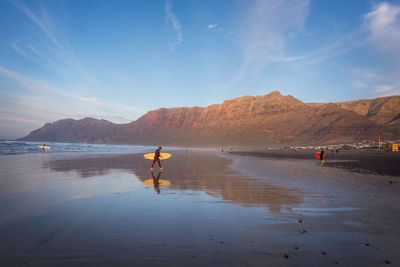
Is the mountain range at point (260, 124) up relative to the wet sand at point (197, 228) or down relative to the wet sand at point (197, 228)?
up

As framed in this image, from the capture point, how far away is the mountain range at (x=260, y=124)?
94812 millimetres

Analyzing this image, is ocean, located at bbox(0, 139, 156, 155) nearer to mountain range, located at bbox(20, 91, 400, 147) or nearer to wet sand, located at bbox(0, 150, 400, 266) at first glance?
wet sand, located at bbox(0, 150, 400, 266)

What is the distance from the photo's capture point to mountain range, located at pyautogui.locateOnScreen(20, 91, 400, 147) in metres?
94.8

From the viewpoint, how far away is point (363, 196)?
829cm

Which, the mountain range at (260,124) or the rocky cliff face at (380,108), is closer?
the mountain range at (260,124)

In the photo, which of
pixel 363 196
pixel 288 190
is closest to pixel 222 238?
pixel 288 190

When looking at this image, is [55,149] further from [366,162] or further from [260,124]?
[260,124]

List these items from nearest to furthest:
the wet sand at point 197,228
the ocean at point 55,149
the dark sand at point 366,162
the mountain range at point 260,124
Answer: the wet sand at point 197,228
the dark sand at point 366,162
the ocean at point 55,149
the mountain range at point 260,124

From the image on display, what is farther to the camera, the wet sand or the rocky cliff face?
Answer: the rocky cliff face

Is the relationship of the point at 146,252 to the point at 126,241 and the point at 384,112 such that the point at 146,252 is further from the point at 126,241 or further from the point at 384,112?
the point at 384,112

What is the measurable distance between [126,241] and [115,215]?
1.90 meters

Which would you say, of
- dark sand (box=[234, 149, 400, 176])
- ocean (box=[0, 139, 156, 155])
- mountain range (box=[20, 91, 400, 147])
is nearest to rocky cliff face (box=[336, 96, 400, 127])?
mountain range (box=[20, 91, 400, 147])

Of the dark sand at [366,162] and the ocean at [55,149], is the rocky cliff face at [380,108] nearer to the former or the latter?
the dark sand at [366,162]

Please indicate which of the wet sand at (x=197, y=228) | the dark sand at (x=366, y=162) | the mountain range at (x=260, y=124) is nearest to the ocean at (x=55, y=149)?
the wet sand at (x=197, y=228)
